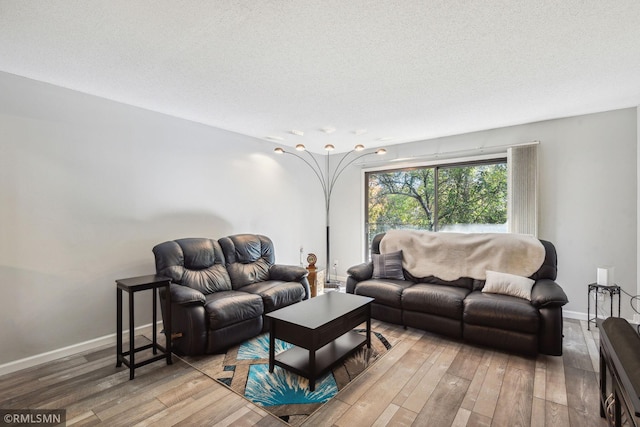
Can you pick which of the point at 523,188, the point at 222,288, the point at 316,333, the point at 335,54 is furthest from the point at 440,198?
the point at 222,288

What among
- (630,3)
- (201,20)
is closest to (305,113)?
(201,20)

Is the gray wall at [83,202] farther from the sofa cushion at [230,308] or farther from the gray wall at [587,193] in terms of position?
the gray wall at [587,193]

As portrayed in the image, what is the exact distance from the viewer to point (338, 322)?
2.51 meters

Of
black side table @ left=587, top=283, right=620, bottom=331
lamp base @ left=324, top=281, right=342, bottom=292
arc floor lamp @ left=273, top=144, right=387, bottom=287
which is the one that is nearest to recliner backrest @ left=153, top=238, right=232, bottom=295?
lamp base @ left=324, top=281, right=342, bottom=292

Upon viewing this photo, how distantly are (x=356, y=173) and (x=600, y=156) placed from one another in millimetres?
3321

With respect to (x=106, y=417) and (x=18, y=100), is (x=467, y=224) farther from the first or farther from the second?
(x=18, y=100)

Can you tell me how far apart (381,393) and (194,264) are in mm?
2272

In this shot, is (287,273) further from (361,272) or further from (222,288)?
(361,272)

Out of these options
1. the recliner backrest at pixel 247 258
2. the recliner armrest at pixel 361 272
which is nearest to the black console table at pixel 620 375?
the recliner armrest at pixel 361 272

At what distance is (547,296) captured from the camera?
2.60 meters

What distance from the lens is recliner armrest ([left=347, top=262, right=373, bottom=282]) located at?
3.82 meters

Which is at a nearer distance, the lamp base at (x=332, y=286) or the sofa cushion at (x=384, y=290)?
the sofa cushion at (x=384, y=290)

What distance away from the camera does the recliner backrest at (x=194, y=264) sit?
9.92 ft

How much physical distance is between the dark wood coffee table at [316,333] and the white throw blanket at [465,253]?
129 cm
